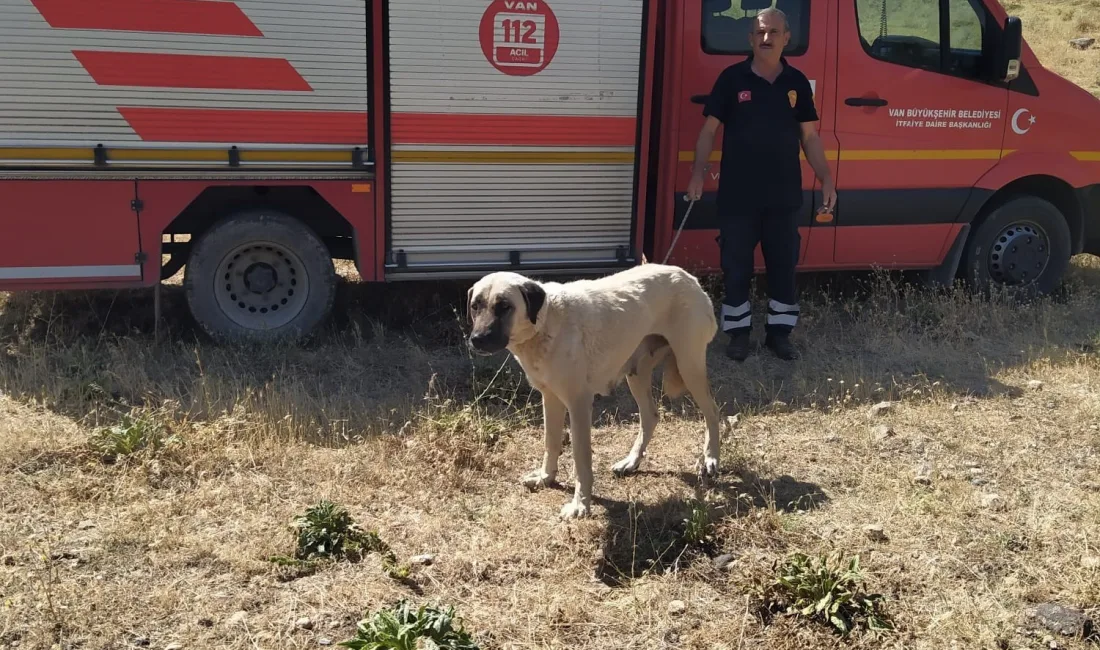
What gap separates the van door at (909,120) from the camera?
6.94 metres

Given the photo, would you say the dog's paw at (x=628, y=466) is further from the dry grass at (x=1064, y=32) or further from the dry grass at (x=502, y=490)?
the dry grass at (x=1064, y=32)

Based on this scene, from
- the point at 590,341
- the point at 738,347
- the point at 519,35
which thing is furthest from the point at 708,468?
the point at 519,35

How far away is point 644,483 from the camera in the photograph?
4715mm

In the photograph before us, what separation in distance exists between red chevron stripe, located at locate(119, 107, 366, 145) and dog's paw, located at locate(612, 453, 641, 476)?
110 inches

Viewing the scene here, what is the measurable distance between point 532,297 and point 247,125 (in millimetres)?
2925

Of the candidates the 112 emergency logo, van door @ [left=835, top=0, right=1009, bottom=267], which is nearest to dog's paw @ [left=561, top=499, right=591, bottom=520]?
the 112 emergency logo

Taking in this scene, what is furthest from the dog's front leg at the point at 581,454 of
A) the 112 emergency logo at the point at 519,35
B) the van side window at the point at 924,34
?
the van side window at the point at 924,34

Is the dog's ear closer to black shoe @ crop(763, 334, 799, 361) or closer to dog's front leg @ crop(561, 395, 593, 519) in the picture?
dog's front leg @ crop(561, 395, 593, 519)

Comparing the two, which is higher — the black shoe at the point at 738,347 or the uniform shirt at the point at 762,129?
the uniform shirt at the point at 762,129

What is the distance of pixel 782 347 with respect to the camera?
21.6 feet

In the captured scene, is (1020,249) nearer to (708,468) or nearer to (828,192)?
(828,192)

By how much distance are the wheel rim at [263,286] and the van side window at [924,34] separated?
4.44 metres

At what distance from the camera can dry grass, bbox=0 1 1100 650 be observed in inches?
138

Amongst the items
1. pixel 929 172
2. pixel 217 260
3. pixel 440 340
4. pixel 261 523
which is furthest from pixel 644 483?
pixel 929 172
